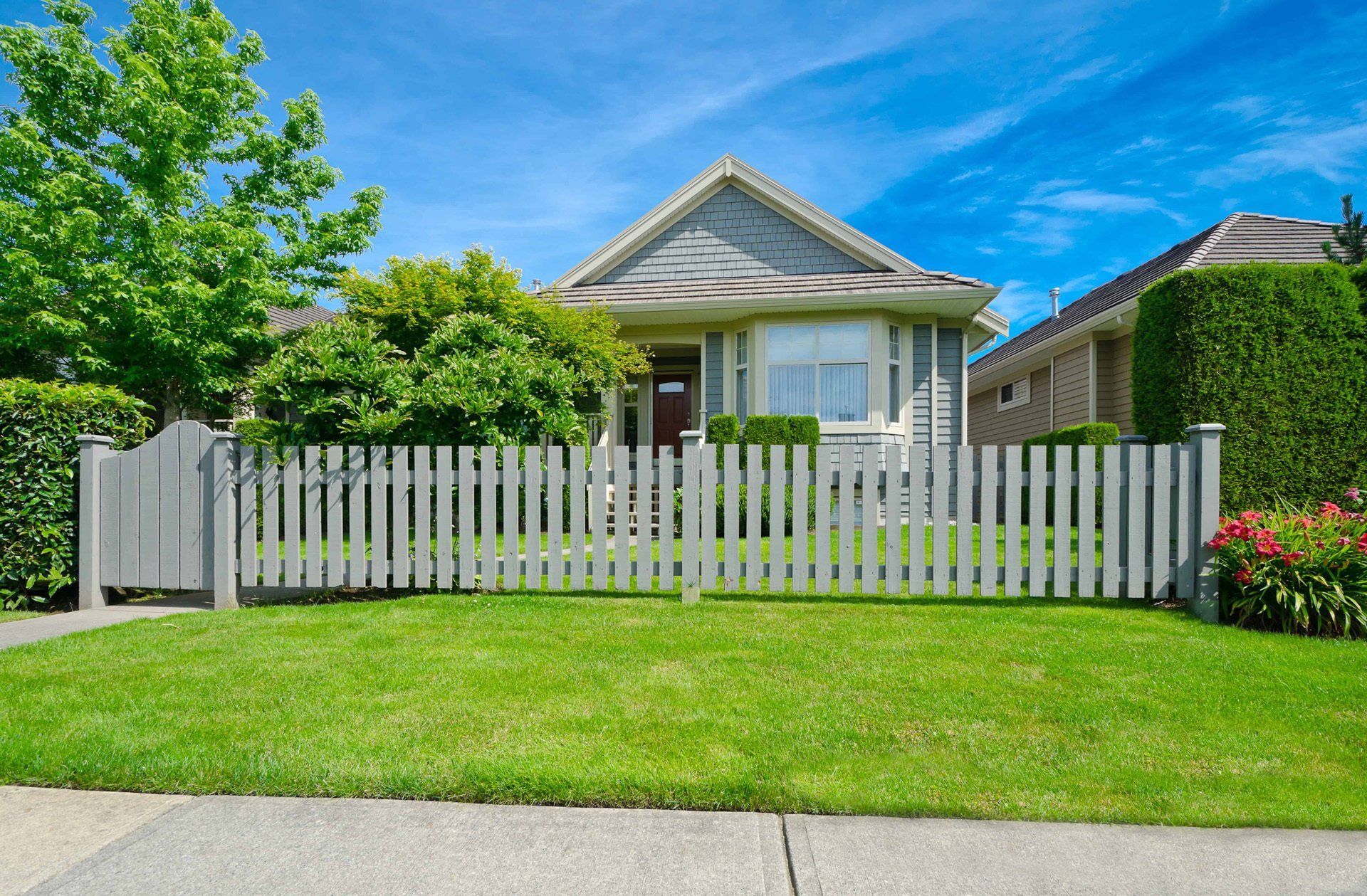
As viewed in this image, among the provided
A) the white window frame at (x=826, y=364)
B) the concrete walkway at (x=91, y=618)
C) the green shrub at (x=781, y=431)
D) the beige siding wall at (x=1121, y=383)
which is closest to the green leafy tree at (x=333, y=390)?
the concrete walkway at (x=91, y=618)

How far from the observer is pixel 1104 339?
1410cm

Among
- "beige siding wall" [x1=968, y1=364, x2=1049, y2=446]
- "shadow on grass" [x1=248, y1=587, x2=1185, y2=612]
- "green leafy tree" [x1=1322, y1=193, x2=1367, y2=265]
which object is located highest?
"green leafy tree" [x1=1322, y1=193, x2=1367, y2=265]

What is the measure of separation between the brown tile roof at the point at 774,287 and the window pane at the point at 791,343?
0.71m

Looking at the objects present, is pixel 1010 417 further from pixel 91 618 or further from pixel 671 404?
pixel 91 618

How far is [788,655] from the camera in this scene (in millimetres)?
3969

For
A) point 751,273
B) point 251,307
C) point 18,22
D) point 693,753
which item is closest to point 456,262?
point 251,307

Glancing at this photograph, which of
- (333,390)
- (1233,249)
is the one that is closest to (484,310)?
(333,390)

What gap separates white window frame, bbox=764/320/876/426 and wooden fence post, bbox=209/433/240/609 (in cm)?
904

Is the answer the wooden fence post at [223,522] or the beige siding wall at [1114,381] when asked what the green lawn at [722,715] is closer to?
the wooden fence post at [223,522]

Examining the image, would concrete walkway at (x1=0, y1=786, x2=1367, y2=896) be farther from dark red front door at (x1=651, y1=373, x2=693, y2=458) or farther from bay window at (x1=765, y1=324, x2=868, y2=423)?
dark red front door at (x1=651, y1=373, x2=693, y2=458)

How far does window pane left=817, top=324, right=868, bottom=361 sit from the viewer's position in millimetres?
12758

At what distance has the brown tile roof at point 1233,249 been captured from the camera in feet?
40.3

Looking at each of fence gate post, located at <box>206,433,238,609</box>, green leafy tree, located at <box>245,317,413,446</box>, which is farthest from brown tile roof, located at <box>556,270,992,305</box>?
fence gate post, located at <box>206,433,238,609</box>

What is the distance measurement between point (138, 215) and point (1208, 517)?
16036 millimetres
